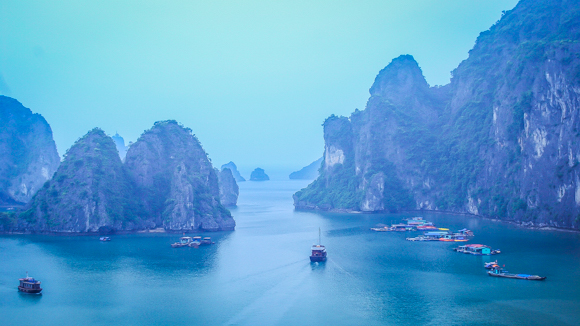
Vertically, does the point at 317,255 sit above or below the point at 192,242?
below

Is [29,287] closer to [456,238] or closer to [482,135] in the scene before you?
[456,238]

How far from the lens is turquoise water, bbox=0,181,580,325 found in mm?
28844

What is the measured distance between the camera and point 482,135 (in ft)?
263

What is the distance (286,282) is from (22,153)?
9004 centimetres

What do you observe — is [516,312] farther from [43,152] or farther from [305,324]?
[43,152]

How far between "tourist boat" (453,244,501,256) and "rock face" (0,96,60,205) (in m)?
86.6

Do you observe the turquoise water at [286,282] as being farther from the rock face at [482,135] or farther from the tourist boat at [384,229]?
the rock face at [482,135]

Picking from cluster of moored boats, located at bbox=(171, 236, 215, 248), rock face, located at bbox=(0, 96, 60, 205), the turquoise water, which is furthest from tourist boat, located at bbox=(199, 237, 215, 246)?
rock face, located at bbox=(0, 96, 60, 205)

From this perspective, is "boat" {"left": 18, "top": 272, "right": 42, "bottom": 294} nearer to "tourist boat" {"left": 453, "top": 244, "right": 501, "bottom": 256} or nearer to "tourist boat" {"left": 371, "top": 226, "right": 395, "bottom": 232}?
"tourist boat" {"left": 453, "top": 244, "right": 501, "bottom": 256}

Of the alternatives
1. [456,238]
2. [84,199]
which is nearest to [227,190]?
[84,199]

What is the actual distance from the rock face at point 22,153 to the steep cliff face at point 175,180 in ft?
141

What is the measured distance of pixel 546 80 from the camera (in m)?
62.1

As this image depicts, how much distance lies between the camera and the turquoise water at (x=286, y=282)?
28.8m

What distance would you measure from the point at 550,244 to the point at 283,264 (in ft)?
91.1
